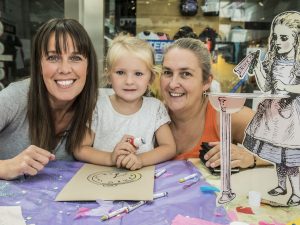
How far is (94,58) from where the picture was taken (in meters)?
1.21

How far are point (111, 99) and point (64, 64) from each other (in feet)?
1.07

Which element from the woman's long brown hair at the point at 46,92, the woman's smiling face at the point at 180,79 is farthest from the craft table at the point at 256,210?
the woman's long brown hair at the point at 46,92

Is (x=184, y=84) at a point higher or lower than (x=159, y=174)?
higher

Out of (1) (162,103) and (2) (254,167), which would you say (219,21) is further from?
(2) (254,167)

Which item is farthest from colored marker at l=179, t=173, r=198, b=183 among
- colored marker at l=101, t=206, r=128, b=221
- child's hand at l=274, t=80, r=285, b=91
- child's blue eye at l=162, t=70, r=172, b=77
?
child's blue eye at l=162, t=70, r=172, b=77

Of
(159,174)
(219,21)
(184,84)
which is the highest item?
(219,21)

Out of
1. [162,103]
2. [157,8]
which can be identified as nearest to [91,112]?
[162,103]

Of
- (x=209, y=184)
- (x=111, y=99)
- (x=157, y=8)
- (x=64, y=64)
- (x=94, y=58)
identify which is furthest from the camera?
(x=157, y=8)

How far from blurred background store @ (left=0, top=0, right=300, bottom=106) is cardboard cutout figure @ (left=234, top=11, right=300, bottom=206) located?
163 cm

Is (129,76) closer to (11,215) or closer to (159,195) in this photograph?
(159,195)

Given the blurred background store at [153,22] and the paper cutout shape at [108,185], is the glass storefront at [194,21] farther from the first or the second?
the paper cutout shape at [108,185]

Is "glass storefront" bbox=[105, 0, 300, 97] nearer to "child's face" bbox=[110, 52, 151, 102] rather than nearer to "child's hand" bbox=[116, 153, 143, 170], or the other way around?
"child's face" bbox=[110, 52, 151, 102]

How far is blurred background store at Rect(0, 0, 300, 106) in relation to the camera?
7.92ft

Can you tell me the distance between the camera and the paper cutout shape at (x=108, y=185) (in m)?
0.81
